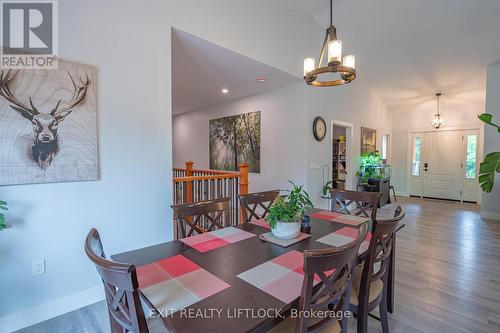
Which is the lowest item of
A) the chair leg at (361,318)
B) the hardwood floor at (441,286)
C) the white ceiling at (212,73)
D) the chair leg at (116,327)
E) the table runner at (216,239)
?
the hardwood floor at (441,286)

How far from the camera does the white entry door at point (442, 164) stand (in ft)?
22.1

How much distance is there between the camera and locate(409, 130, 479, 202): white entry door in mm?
6527

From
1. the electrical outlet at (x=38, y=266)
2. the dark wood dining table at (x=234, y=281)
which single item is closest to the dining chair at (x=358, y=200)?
the dark wood dining table at (x=234, y=281)

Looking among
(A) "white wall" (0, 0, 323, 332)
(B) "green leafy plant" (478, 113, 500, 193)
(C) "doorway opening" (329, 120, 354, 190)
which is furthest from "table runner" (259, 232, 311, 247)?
(C) "doorway opening" (329, 120, 354, 190)

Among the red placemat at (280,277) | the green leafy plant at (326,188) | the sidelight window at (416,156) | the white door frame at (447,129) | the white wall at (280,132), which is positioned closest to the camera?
the red placemat at (280,277)

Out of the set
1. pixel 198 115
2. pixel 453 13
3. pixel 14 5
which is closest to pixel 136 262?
pixel 14 5

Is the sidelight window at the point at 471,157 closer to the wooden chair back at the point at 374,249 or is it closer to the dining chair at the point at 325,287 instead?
the wooden chair back at the point at 374,249

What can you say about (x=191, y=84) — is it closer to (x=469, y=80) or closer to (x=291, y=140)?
(x=291, y=140)

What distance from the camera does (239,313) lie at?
0.91m

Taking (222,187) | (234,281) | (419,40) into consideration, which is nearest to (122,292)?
(234,281)

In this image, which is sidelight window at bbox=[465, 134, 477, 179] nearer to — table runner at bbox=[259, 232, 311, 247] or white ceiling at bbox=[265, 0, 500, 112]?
white ceiling at bbox=[265, 0, 500, 112]

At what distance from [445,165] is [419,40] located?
425 cm

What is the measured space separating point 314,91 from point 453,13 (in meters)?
2.34

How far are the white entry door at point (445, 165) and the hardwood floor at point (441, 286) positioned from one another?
2651 millimetres
